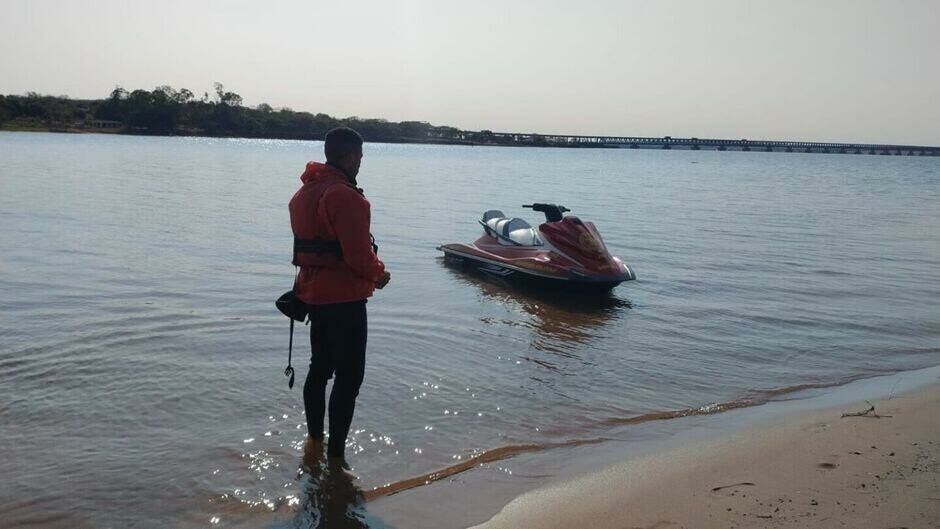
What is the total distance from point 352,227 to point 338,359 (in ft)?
2.77

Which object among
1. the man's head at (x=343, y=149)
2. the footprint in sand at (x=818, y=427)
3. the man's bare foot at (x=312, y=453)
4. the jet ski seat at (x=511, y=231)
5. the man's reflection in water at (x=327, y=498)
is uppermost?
the man's head at (x=343, y=149)

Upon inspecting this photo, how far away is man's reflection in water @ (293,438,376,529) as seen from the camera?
4.30 meters

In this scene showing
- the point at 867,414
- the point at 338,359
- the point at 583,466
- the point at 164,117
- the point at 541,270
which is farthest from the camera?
the point at 164,117

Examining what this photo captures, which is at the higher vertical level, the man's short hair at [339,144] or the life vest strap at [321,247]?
the man's short hair at [339,144]

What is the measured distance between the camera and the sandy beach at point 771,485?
13.4 ft

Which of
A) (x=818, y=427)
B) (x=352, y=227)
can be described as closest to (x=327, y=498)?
(x=352, y=227)

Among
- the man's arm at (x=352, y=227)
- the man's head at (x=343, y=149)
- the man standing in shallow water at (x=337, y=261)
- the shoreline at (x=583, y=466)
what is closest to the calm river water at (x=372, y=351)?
the shoreline at (x=583, y=466)

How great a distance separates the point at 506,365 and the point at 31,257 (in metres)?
8.23

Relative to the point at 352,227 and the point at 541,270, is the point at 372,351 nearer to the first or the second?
the point at 352,227

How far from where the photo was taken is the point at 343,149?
476 cm

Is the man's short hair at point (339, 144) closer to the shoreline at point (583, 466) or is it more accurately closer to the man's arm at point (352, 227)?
the man's arm at point (352, 227)

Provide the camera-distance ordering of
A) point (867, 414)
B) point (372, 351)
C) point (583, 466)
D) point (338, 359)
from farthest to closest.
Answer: point (372, 351) → point (867, 414) → point (583, 466) → point (338, 359)

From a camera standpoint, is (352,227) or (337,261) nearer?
(352,227)

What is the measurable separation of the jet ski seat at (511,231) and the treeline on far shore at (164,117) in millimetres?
104760
